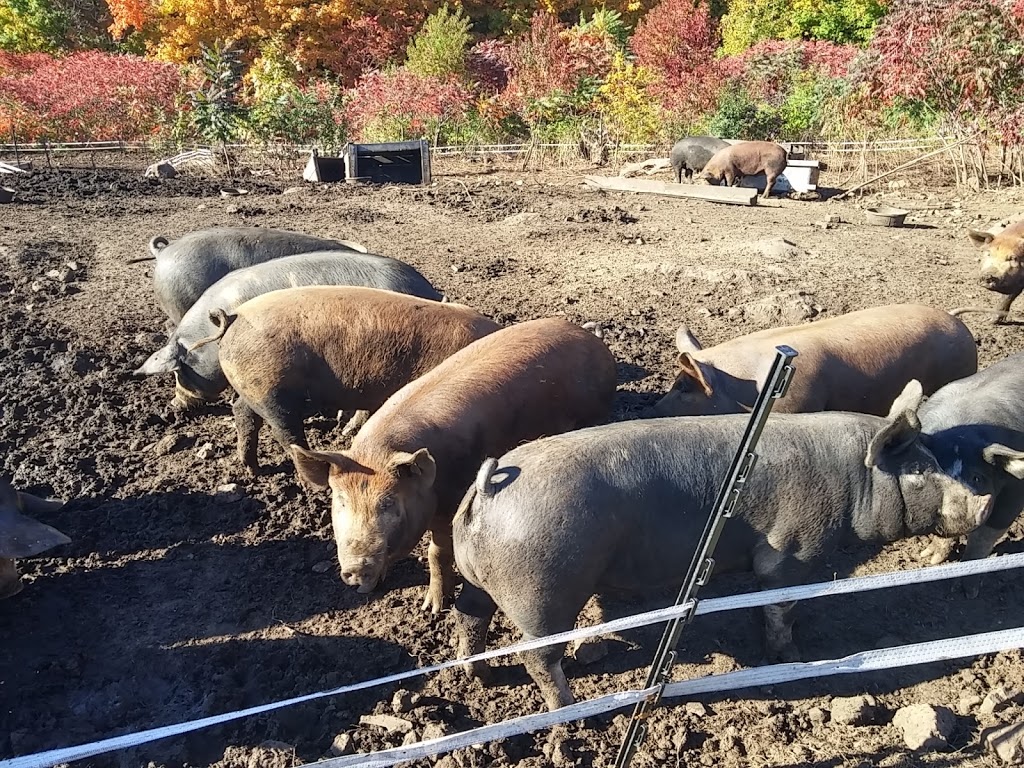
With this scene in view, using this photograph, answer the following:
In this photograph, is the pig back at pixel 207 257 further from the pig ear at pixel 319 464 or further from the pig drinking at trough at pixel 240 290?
the pig ear at pixel 319 464

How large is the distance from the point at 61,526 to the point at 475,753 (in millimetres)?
3060

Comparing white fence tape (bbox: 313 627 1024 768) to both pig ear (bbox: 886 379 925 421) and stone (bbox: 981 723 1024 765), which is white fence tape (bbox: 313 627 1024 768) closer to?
stone (bbox: 981 723 1024 765)

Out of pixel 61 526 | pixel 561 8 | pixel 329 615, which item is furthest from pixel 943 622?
pixel 561 8

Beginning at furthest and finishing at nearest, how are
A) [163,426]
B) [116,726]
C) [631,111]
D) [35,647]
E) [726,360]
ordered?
[631,111], [163,426], [726,360], [35,647], [116,726]

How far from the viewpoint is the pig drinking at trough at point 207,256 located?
632cm

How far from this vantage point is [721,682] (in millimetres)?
2613

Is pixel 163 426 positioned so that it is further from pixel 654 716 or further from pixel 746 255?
pixel 746 255

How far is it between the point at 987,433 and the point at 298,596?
357 cm

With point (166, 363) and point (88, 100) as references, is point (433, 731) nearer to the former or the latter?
point (166, 363)

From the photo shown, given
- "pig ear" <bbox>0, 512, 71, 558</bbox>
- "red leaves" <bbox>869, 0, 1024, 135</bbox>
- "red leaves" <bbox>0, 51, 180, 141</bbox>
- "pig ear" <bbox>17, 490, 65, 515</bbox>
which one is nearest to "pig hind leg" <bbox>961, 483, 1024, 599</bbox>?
"pig ear" <bbox>0, 512, 71, 558</bbox>

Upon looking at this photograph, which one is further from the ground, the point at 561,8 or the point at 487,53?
the point at 561,8

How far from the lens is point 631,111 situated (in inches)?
818

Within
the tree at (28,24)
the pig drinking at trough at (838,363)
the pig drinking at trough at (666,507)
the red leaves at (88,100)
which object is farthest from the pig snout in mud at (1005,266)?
the tree at (28,24)

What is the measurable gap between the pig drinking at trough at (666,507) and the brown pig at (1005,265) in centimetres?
516
